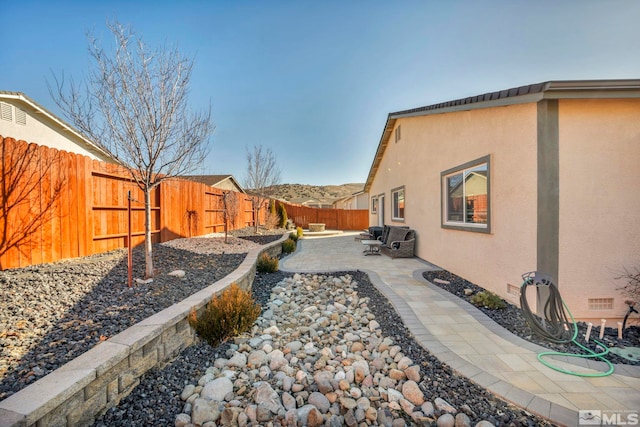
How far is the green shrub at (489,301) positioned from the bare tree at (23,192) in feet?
22.5

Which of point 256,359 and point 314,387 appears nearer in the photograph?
point 314,387

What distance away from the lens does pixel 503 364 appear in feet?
8.57

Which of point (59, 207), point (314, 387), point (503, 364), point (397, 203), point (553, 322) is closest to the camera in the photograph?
point (314, 387)

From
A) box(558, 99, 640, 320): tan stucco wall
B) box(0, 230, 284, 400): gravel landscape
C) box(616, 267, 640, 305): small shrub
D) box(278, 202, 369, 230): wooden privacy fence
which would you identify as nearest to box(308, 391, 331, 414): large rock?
box(0, 230, 284, 400): gravel landscape

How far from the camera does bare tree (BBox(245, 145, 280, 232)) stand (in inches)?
550

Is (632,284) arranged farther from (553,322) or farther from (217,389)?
(217,389)

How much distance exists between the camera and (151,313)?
2.98 meters

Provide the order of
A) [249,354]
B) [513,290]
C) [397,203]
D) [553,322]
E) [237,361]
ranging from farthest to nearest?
[397,203]
[513,290]
[553,322]
[249,354]
[237,361]

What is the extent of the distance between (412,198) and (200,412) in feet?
25.6

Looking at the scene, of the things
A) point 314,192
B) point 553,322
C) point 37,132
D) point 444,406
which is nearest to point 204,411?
point 444,406

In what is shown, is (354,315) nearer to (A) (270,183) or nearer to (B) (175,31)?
(B) (175,31)

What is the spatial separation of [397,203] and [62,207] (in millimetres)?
9459

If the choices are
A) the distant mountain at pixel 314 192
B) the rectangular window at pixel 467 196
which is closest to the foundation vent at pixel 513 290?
the rectangular window at pixel 467 196

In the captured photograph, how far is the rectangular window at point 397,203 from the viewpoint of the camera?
977 centimetres
